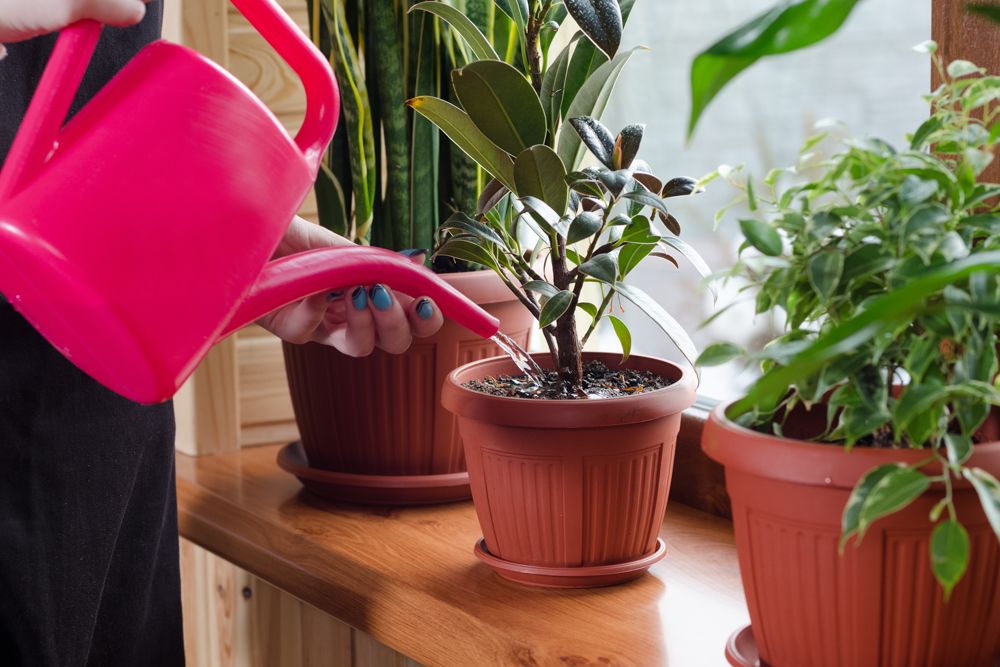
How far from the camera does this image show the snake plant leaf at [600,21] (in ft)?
2.59

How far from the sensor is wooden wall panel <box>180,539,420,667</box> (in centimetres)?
112

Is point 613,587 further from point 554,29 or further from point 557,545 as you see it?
point 554,29

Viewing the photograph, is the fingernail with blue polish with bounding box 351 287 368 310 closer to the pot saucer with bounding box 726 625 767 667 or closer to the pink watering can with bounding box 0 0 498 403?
the pink watering can with bounding box 0 0 498 403

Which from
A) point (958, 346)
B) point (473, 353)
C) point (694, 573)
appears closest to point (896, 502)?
point (958, 346)

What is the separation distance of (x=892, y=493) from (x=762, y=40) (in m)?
0.28

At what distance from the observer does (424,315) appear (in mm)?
928

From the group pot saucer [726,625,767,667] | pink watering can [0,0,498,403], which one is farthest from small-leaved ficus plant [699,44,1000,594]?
pink watering can [0,0,498,403]

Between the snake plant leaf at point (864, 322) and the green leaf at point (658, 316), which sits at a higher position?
the snake plant leaf at point (864, 322)

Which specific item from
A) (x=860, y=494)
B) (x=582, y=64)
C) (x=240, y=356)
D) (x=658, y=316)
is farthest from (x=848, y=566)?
(x=240, y=356)

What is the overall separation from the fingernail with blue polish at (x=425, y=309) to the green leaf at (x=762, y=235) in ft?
1.25

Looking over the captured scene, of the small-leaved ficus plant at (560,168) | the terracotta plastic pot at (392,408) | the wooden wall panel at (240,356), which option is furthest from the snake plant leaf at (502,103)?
the wooden wall panel at (240,356)

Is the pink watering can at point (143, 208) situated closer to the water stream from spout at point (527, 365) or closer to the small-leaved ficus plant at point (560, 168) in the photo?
the small-leaved ficus plant at point (560, 168)

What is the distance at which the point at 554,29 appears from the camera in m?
0.94

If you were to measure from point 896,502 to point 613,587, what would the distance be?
1.42 ft
